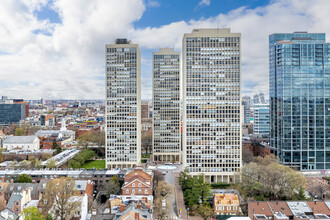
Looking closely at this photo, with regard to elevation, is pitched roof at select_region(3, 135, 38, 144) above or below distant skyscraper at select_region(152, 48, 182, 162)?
below

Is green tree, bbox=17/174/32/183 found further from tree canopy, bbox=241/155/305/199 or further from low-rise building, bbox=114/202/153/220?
tree canopy, bbox=241/155/305/199

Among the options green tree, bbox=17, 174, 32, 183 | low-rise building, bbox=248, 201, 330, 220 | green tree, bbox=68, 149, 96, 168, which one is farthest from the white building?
low-rise building, bbox=248, 201, 330, 220

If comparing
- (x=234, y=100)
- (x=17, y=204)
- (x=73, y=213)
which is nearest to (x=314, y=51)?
(x=234, y=100)

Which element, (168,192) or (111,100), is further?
(111,100)

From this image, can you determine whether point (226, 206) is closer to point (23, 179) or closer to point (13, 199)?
point (13, 199)

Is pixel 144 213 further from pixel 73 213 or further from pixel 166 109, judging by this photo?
pixel 166 109

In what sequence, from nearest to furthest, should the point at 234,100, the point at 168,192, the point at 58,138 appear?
the point at 168,192 < the point at 234,100 < the point at 58,138
